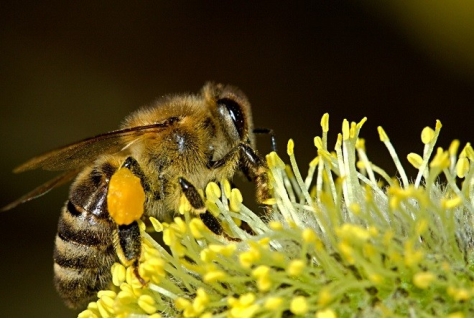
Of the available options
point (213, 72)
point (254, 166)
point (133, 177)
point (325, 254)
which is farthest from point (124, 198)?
point (213, 72)

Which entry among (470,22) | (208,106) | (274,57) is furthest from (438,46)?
(208,106)

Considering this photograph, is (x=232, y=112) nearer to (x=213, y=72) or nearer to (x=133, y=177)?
(x=133, y=177)

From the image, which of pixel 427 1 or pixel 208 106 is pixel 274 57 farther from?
pixel 208 106

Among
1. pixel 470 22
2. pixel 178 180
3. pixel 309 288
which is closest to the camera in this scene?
pixel 309 288

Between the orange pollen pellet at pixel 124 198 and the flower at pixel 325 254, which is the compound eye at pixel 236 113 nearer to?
the flower at pixel 325 254

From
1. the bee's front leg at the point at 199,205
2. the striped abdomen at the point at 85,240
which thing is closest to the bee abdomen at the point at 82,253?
the striped abdomen at the point at 85,240

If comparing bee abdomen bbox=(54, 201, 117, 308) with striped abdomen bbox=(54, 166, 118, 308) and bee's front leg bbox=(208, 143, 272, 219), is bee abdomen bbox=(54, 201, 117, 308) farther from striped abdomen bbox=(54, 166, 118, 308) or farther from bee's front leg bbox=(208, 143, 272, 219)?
bee's front leg bbox=(208, 143, 272, 219)
